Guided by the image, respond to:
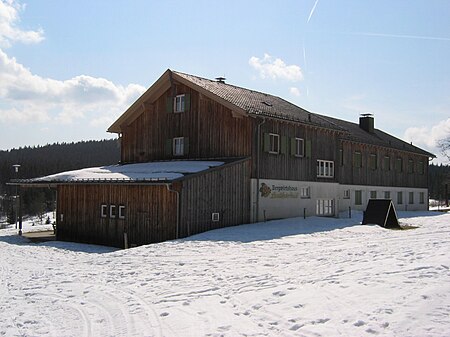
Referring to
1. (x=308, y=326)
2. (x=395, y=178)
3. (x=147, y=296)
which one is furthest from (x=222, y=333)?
(x=395, y=178)

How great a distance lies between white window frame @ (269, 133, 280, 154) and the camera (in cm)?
2762

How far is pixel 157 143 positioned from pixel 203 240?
11987mm

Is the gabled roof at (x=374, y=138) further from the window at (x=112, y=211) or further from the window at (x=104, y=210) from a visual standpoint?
the window at (x=104, y=210)

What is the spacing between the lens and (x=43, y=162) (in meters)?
124

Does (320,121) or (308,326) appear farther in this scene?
(320,121)

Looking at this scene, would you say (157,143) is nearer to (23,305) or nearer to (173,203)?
(173,203)

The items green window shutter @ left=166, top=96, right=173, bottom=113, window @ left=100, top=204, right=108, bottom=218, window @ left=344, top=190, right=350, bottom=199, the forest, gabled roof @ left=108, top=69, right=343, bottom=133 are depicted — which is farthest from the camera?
the forest

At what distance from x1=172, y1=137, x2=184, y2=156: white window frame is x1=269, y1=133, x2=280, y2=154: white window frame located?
5.48 meters

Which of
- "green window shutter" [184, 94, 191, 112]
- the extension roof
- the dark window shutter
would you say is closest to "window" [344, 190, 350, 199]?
the extension roof

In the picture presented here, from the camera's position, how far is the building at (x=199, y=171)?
23.6m

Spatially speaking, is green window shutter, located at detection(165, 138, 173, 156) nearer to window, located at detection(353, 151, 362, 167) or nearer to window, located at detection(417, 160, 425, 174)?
window, located at detection(353, 151, 362, 167)

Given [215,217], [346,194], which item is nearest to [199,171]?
[215,217]

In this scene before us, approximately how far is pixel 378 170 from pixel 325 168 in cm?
1168

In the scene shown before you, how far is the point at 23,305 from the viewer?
10766 mm
